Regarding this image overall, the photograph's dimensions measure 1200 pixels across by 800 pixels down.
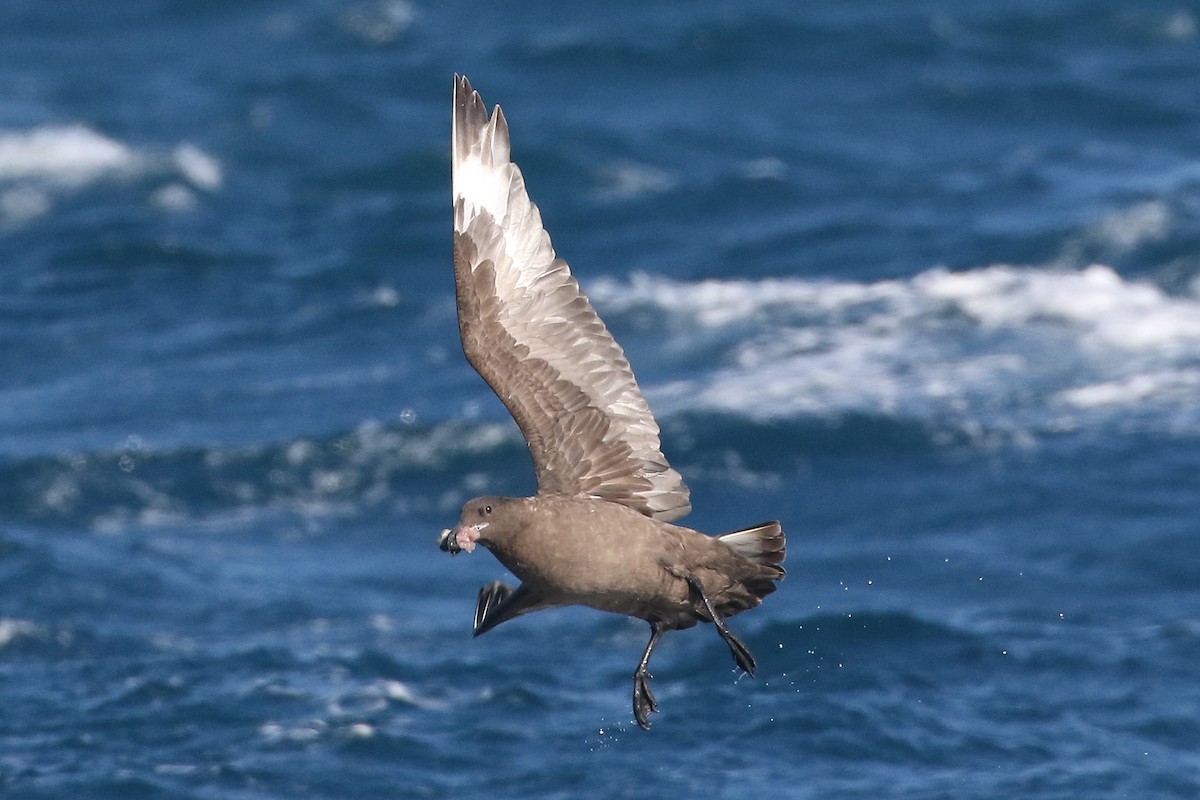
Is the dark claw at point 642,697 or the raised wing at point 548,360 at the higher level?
the raised wing at point 548,360

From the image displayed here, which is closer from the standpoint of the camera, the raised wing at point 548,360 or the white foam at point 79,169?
the raised wing at point 548,360

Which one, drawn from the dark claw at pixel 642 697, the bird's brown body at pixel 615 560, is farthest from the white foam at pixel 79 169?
the bird's brown body at pixel 615 560

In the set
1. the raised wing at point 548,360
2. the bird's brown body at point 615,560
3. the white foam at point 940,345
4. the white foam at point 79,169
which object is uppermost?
the white foam at point 79,169

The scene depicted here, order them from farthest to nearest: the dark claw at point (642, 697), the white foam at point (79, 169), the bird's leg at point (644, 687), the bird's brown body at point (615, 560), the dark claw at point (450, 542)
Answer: the white foam at point (79, 169), the dark claw at point (642, 697), the bird's leg at point (644, 687), the bird's brown body at point (615, 560), the dark claw at point (450, 542)

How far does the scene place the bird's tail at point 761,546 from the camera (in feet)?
32.1

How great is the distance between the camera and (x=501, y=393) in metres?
10.2

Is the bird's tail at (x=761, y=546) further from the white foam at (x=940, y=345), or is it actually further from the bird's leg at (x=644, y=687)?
the white foam at (x=940, y=345)

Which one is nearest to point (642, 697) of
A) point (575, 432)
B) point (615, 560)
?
point (615, 560)

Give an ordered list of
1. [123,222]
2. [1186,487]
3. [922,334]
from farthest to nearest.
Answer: [123,222], [922,334], [1186,487]

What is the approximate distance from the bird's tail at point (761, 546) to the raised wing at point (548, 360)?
47cm

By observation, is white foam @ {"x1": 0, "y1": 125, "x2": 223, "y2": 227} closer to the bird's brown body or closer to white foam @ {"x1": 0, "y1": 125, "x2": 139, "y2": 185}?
white foam @ {"x1": 0, "y1": 125, "x2": 139, "y2": 185}

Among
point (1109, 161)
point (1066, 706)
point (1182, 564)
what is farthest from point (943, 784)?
point (1109, 161)

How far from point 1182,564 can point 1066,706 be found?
2697 millimetres

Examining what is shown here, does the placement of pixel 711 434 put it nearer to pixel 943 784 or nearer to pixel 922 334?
pixel 922 334
